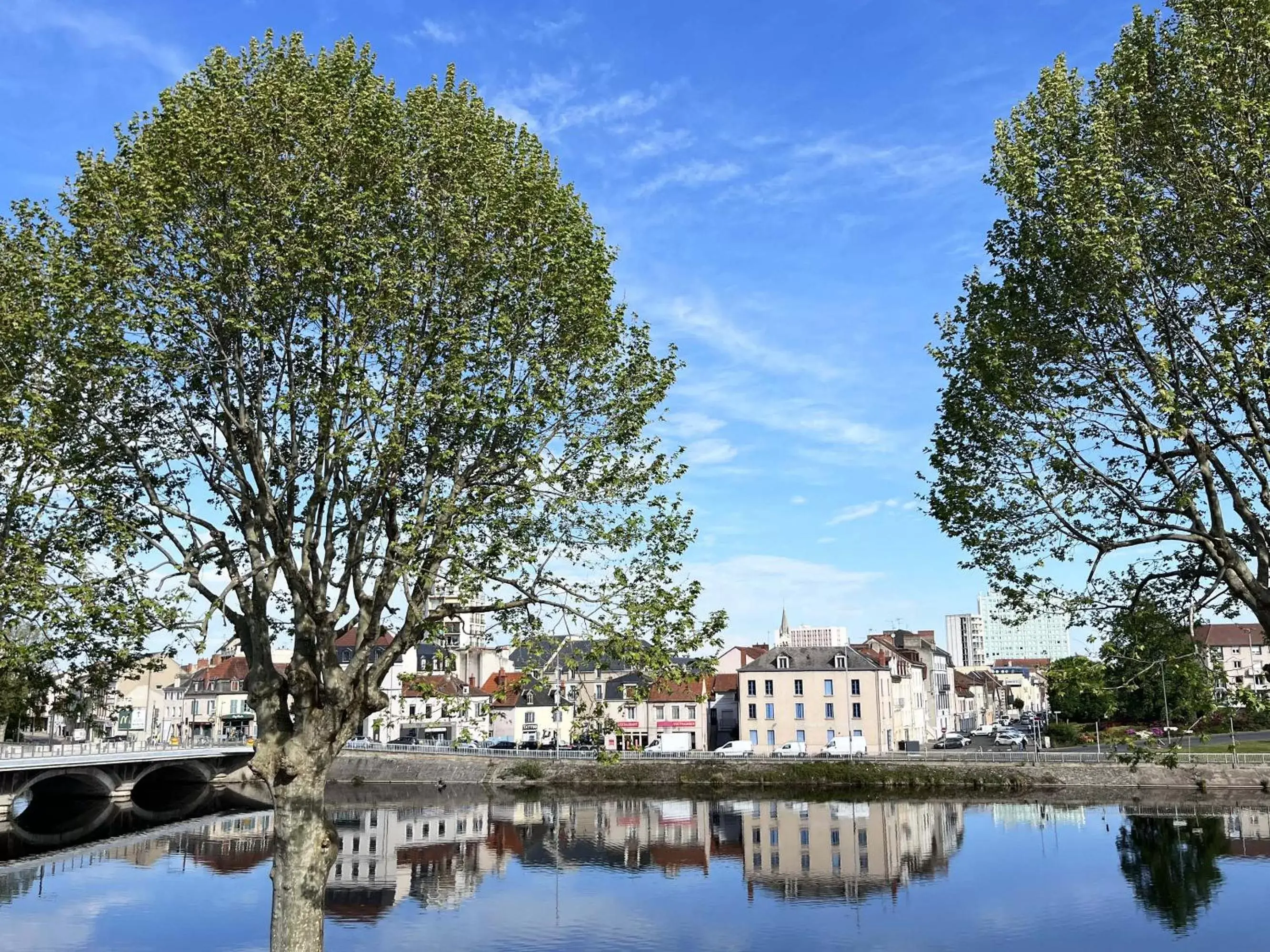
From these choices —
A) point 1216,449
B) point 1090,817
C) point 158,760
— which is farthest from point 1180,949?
point 158,760

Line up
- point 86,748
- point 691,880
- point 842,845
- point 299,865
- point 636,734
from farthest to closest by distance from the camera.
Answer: point 636,734, point 86,748, point 842,845, point 691,880, point 299,865

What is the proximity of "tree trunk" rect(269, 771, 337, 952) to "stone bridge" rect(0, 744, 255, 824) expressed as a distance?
129ft

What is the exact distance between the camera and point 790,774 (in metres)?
83.5

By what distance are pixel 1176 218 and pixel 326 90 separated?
644 inches

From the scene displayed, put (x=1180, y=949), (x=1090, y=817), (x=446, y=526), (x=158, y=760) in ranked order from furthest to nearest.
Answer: (x=158, y=760), (x=1090, y=817), (x=1180, y=949), (x=446, y=526)

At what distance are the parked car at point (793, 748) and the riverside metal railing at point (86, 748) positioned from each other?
53.3 metres

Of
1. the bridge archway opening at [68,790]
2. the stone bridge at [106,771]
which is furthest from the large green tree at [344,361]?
the bridge archway opening at [68,790]

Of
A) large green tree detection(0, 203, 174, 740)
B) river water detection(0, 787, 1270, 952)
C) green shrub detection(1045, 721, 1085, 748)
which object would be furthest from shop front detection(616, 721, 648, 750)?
large green tree detection(0, 203, 174, 740)

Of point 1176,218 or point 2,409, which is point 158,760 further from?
point 1176,218

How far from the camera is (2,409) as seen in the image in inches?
830

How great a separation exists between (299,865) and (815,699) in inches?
3414

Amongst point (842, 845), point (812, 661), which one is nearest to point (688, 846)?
point (842, 845)

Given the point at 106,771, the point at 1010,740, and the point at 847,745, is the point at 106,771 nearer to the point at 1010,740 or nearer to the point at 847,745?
→ the point at 847,745

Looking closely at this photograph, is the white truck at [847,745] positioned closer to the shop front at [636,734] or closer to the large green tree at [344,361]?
the shop front at [636,734]
